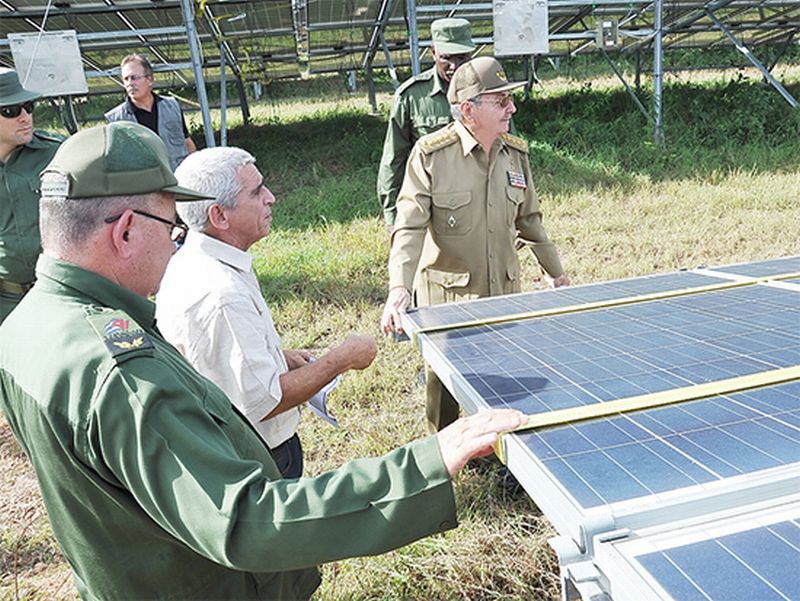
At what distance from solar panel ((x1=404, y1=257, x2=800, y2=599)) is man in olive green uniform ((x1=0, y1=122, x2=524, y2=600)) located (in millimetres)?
206

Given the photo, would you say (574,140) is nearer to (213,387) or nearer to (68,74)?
(68,74)

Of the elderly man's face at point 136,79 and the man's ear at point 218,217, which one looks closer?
the man's ear at point 218,217

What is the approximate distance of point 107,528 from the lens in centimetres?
127

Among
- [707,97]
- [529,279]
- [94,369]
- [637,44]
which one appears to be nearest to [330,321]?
[529,279]

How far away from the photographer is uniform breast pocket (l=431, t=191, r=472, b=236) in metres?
3.21

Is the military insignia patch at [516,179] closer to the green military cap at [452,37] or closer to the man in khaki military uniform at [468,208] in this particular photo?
the man in khaki military uniform at [468,208]

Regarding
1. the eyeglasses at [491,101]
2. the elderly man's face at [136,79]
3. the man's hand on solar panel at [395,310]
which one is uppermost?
the elderly man's face at [136,79]

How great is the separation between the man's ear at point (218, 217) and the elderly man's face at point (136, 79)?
12.0 feet

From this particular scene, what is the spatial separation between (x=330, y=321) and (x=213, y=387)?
12.7 feet

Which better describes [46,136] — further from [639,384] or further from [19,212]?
[639,384]

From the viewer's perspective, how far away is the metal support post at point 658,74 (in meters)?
8.75

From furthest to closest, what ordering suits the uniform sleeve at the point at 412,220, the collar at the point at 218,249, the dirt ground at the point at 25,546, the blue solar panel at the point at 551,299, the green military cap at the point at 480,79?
1. the uniform sleeve at the point at 412,220
2. the green military cap at the point at 480,79
3. the dirt ground at the point at 25,546
4. the blue solar panel at the point at 551,299
5. the collar at the point at 218,249

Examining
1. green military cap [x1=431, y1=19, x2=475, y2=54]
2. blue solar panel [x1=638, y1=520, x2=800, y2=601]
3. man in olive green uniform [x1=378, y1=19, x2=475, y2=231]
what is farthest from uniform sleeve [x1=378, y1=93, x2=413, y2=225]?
blue solar panel [x1=638, y1=520, x2=800, y2=601]

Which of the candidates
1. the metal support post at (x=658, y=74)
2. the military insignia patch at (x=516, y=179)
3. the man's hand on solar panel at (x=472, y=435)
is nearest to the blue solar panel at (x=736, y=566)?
the man's hand on solar panel at (x=472, y=435)
